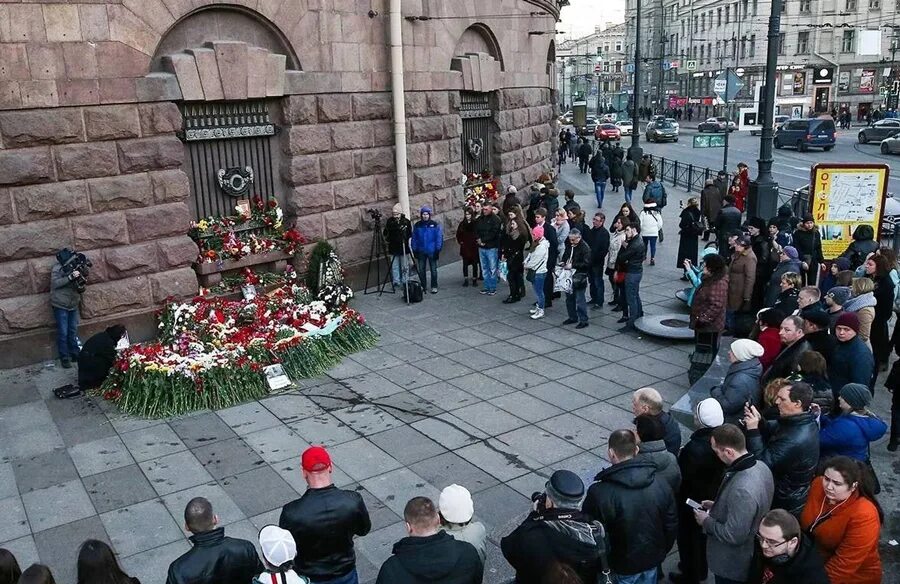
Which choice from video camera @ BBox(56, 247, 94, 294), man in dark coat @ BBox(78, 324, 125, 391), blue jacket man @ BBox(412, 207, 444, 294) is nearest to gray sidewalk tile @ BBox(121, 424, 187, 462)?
man in dark coat @ BBox(78, 324, 125, 391)

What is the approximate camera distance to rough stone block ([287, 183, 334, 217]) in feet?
42.0

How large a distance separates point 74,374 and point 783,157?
38878mm

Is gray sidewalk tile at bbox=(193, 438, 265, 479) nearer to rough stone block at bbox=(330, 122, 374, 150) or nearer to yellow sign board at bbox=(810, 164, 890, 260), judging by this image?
rough stone block at bbox=(330, 122, 374, 150)

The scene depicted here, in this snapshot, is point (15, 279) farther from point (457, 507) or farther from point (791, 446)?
point (791, 446)

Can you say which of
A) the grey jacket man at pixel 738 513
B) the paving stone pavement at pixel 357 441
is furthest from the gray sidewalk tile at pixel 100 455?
the grey jacket man at pixel 738 513

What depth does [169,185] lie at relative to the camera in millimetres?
11016

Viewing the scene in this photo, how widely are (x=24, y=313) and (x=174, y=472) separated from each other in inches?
160

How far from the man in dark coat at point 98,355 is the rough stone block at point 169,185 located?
7.91 ft

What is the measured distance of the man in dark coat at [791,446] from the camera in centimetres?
533

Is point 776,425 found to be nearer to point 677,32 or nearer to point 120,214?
point 120,214

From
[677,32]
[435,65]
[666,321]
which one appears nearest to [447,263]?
[435,65]

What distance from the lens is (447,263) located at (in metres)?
16.6

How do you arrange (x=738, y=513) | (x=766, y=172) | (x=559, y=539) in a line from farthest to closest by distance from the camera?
(x=766, y=172) < (x=738, y=513) < (x=559, y=539)

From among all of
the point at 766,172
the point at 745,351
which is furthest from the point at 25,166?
the point at 766,172
